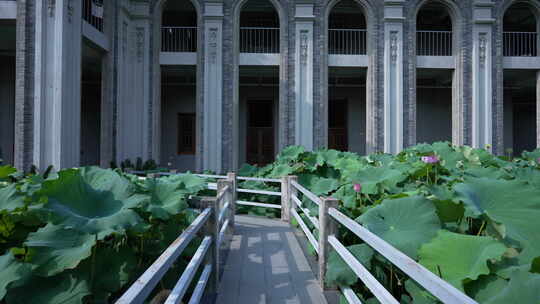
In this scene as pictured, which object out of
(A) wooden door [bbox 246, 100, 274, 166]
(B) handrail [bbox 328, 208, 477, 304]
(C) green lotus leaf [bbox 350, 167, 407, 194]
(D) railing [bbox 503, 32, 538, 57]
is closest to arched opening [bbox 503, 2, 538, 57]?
(D) railing [bbox 503, 32, 538, 57]

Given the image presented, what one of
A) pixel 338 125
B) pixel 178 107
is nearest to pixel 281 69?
pixel 338 125

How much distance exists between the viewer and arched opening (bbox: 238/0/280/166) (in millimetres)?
17672

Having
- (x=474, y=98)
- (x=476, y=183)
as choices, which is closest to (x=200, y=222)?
(x=476, y=183)

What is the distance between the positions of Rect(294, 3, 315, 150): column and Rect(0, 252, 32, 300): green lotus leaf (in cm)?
1236

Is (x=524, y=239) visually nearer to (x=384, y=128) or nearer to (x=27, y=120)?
(x=27, y=120)

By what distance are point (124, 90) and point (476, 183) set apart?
41.8 ft

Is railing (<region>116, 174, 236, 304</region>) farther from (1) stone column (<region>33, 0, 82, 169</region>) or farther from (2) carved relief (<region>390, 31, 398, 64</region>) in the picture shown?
(2) carved relief (<region>390, 31, 398, 64</region>)

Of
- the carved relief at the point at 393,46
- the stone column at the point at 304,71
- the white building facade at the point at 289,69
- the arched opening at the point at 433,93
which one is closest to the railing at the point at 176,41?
the white building facade at the point at 289,69

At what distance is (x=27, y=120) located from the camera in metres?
9.10

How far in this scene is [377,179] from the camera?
4172 millimetres

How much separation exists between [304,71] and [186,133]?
7311 mm

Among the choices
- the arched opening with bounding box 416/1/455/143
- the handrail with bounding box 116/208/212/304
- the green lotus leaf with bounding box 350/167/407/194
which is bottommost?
the handrail with bounding box 116/208/212/304

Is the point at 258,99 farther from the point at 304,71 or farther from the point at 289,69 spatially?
the point at 304,71

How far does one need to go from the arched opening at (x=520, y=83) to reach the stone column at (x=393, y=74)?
198 inches
